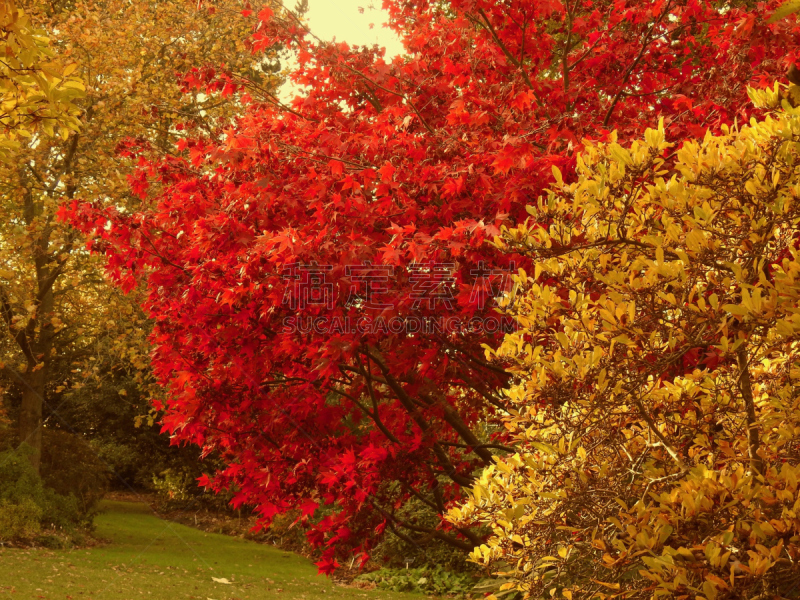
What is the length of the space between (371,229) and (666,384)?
8.28ft

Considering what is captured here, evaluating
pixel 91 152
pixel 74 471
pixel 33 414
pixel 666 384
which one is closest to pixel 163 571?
pixel 74 471

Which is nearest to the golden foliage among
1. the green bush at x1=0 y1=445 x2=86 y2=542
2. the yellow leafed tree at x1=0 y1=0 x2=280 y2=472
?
the yellow leafed tree at x1=0 y1=0 x2=280 y2=472

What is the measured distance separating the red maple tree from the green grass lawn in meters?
5.78

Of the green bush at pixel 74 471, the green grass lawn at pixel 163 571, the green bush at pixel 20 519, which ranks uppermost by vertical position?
the green bush at pixel 74 471

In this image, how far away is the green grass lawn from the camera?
1038cm

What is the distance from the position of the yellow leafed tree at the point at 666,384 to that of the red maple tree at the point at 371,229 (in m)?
1.37

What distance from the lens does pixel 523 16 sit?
229 inches

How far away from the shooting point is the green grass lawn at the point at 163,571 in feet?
34.0

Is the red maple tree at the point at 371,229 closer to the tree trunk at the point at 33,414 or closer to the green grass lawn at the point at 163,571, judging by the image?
the green grass lawn at the point at 163,571

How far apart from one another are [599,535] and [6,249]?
14.3 m

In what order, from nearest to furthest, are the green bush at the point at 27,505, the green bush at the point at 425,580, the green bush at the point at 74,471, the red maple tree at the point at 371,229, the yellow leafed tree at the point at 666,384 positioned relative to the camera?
the yellow leafed tree at the point at 666,384 < the red maple tree at the point at 371,229 < the green bush at the point at 425,580 < the green bush at the point at 27,505 < the green bush at the point at 74,471

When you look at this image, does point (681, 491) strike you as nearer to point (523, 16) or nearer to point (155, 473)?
point (523, 16)

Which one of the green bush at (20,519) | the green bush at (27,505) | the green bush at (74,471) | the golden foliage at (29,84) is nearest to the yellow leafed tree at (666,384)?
the golden foliage at (29,84)

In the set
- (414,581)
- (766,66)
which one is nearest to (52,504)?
(414,581)
